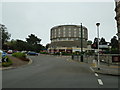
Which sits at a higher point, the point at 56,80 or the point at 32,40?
the point at 32,40

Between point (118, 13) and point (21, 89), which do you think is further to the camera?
point (118, 13)

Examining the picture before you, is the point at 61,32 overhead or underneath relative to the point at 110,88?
overhead

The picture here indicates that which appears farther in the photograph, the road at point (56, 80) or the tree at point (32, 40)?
the tree at point (32, 40)

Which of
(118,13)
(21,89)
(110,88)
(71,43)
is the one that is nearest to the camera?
(21,89)

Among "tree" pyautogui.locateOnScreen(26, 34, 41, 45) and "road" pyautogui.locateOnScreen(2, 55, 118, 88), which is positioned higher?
"tree" pyautogui.locateOnScreen(26, 34, 41, 45)

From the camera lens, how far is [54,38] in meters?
101

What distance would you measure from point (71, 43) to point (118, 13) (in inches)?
2413

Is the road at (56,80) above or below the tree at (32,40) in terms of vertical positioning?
below

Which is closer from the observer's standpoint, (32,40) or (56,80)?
(56,80)

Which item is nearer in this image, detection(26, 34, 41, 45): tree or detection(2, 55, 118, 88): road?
detection(2, 55, 118, 88): road

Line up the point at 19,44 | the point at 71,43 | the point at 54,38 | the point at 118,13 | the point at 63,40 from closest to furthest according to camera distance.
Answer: the point at 118,13 < the point at 19,44 < the point at 71,43 < the point at 63,40 < the point at 54,38

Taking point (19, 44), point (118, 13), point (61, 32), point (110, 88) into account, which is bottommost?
point (110, 88)

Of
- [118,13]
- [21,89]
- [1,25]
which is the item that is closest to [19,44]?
[1,25]

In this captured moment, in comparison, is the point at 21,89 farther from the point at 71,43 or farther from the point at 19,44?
the point at 71,43
